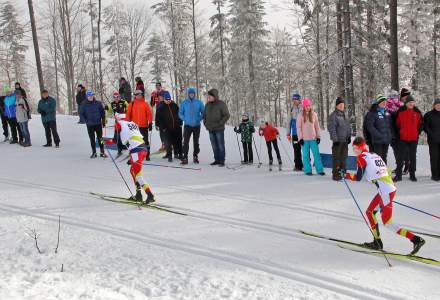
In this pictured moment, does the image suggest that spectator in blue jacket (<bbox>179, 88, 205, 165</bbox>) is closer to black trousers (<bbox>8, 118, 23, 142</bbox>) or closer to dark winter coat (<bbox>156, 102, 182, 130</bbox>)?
dark winter coat (<bbox>156, 102, 182, 130</bbox>)

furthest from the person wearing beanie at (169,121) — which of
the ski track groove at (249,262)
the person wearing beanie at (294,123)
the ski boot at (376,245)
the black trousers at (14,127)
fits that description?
the ski boot at (376,245)

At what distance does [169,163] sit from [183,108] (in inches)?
66.4

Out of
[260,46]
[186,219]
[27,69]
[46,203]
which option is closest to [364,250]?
[186,219]

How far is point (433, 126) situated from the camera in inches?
389

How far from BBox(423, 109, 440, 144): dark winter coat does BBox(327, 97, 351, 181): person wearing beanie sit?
5.74ft

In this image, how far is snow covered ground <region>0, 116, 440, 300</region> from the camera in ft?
15.2

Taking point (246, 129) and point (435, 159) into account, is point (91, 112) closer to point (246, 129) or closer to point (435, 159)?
point (246, 129)

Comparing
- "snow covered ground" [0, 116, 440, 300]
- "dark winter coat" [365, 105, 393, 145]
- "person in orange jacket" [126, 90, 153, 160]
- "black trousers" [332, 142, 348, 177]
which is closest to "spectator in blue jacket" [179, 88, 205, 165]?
"person in orange jacket" [126, 90, 153, 160]

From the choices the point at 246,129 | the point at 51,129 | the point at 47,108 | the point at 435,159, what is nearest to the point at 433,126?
the point at 435,159

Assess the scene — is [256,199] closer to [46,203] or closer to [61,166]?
[46,203]

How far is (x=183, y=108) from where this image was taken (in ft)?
40.7

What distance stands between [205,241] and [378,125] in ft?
18.5

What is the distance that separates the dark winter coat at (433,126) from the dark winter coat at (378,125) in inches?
34.1

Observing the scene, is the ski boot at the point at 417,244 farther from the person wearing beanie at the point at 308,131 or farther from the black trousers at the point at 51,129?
the black trousers at the point at 51,129
